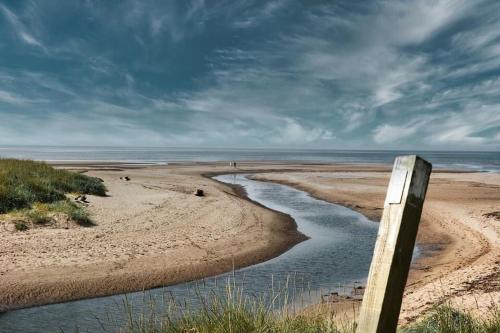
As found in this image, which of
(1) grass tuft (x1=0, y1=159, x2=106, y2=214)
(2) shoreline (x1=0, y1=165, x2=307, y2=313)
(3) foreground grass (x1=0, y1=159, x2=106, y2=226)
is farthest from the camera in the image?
(1) grass tuft (x1=0, y1=159, x2=106, y2=214)

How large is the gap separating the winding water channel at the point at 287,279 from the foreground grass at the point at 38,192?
6956 mm

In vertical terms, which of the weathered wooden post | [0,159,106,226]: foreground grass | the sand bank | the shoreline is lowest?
the shoreline

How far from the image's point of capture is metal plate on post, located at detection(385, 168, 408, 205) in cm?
320

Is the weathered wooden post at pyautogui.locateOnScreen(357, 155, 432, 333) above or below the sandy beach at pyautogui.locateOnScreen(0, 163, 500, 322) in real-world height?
above

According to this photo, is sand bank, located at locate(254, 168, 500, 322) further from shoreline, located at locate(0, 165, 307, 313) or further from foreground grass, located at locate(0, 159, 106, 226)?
foreground grass, located at locate(0, 159, 106, 226)

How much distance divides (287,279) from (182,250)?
8.33 metres

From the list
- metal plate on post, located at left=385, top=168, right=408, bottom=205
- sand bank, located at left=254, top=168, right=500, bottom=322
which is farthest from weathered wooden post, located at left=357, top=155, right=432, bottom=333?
sand bank, located at left=254, top=168, right=500, bottom=322

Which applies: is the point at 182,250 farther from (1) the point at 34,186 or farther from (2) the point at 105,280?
(1) the point at 34,186

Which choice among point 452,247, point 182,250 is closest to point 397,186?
point 182,250

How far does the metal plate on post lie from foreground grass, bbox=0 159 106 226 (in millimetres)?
14863

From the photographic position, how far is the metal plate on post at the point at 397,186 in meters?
3.20

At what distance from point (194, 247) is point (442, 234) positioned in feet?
34.9

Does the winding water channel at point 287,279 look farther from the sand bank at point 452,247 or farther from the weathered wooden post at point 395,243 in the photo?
the weathered wooden post at point 395,243

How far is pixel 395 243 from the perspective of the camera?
3.21 metres
